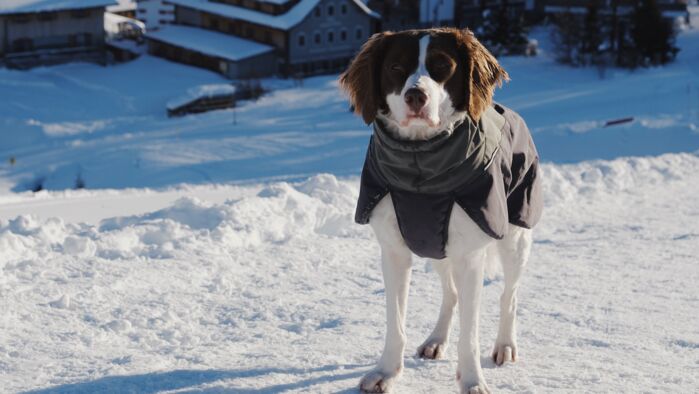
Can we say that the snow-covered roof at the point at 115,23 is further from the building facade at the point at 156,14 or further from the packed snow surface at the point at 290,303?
the packed snow surface at the point at 290,303

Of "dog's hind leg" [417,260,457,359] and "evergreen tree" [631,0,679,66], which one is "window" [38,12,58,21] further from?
"dog's hind leg" [417,260,457,359]

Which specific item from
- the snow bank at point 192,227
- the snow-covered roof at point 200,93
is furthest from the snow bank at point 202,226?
the snow-covered roof at point 200,93

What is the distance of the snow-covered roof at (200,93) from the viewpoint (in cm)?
3362

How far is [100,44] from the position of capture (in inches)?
1671

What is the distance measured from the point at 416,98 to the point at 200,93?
102ft

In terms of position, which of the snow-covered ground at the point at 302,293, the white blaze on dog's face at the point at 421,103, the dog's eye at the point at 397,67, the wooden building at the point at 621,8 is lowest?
the wooden building at the point at 621,8

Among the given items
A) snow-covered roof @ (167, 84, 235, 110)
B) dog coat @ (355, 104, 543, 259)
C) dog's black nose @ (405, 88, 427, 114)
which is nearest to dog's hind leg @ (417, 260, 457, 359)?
dog coat @ (355, 104, 543, 259)

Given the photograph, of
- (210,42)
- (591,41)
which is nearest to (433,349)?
(591,41)

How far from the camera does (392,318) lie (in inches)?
185

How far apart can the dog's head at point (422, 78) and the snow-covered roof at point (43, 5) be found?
127 feet

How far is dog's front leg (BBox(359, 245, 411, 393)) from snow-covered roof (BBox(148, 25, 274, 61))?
1369 inches

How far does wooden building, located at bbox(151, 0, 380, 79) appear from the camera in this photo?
132 ft

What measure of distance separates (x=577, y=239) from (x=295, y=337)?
139 inches

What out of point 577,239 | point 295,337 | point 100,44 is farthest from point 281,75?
point 295,337
